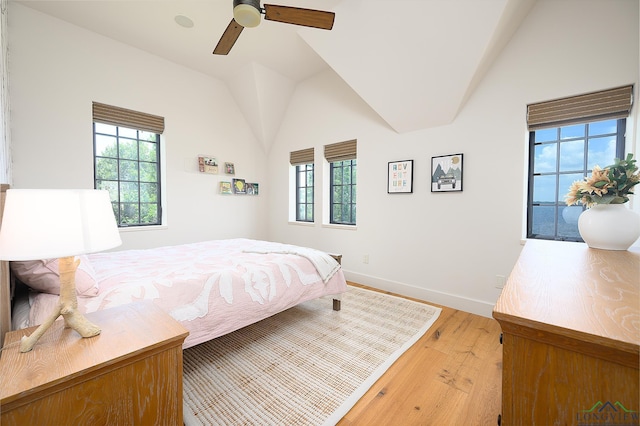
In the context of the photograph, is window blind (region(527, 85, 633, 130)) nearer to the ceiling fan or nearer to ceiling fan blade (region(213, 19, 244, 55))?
the ceiling fan

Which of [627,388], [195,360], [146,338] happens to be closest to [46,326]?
[146,338]

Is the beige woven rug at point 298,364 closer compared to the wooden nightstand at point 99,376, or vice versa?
the wooden nightstand at point 99,376

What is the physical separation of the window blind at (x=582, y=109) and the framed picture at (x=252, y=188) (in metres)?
3.72

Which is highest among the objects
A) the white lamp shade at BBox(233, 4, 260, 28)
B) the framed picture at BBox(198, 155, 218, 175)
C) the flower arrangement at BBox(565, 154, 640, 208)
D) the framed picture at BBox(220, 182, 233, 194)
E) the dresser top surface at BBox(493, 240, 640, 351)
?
the white lamp shade at BBox(233, 4, 260, 28)

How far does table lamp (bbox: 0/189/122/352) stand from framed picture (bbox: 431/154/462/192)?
9.14 ft

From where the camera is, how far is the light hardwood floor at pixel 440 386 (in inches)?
53.4

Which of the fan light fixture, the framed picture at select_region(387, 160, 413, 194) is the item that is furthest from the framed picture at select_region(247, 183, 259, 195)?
the fan light fixture

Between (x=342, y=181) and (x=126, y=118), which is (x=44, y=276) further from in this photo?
(x=342, y=181)

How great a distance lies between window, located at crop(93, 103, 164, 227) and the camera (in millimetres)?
3086

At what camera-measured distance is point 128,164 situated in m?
3.32

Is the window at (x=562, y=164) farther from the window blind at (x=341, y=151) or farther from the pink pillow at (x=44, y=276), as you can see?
the pink pillow at (x=44, y=276)

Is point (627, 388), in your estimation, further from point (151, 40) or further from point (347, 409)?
point (151, 40)

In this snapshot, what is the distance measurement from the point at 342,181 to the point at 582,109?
2536mm

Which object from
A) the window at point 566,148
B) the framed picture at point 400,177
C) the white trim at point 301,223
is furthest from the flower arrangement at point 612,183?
the white trim at point 301,223
